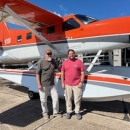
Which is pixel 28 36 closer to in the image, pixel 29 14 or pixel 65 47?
pixel 29 14

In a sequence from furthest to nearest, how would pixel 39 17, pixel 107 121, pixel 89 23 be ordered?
pixel 39 17 → pixel 89 23 → pixel 107 121

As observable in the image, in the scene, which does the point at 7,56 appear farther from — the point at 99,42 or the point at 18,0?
the point at 99,42

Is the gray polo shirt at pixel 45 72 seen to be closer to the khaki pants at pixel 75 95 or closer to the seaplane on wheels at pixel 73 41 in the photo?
the khaki pants at pixel 75 95

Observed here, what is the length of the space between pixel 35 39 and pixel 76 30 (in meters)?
1.78

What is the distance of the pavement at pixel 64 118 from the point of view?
3619 mm

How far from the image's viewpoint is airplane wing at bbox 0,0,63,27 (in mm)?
4965

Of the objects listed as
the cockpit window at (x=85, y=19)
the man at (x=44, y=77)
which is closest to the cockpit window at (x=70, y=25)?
the cockpit window at (x=85, y=19)

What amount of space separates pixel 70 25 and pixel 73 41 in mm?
531

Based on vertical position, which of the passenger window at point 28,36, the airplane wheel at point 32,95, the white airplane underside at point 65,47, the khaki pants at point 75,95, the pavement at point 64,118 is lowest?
the pavement at point 64,118

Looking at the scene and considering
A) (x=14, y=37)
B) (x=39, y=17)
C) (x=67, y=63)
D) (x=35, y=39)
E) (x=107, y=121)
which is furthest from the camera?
(x=14, y=37)

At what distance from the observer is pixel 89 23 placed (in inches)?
209

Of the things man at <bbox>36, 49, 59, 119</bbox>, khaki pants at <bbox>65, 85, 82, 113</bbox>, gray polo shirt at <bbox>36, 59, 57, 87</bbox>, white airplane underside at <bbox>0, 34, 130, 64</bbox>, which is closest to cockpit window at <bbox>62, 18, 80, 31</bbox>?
white airplane underside at <bbox>0, 34, 130, 64</bbox>

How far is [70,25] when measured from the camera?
5617 mm

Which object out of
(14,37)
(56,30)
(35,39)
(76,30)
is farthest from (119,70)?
(14,37)
